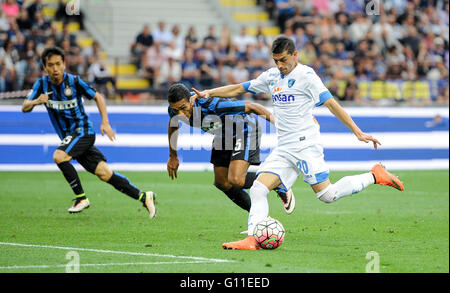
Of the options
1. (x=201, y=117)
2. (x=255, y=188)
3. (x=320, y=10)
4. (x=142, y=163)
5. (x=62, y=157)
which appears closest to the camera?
(x=255, y=188)

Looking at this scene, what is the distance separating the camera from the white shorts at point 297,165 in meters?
8.73

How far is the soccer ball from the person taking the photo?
8.45 metres

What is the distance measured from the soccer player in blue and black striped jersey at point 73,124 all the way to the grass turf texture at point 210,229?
1.68 feet

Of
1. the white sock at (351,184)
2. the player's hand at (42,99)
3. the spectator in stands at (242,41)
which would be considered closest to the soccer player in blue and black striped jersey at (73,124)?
the player's hand at (42,99)

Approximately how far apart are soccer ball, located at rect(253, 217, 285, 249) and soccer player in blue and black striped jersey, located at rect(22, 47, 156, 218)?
3.01 meters

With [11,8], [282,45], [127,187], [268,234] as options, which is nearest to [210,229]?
[127,187]

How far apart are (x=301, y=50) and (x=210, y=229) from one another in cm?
1442

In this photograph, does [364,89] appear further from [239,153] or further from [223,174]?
[239,153]

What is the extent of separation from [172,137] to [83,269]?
9.60ft

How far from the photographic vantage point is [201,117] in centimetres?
961

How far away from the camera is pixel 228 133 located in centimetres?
991

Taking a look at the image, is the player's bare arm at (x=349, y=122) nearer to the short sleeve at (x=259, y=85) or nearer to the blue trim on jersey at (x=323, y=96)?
the blue trim on jersey at (x=323, y=96)

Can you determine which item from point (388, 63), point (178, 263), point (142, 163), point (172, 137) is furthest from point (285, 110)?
point (388, 63)

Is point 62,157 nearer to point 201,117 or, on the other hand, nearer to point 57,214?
point 57,214
